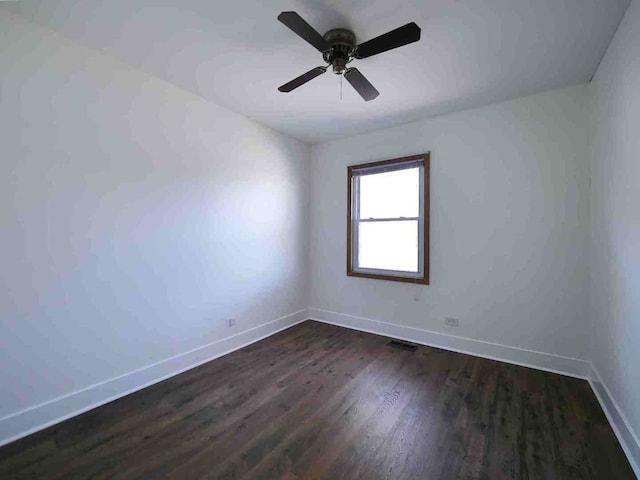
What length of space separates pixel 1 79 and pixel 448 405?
12.4ft

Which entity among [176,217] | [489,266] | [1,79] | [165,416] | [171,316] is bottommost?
[165,416]

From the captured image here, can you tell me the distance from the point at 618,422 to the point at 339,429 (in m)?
1.83

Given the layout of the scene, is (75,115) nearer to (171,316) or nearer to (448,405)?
(171,316)

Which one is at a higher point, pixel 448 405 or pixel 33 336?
pixel 33 336

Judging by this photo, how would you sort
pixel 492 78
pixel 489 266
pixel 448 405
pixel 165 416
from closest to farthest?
pixel 165 416
pixel 448 405
pixel 492 78
pixel 489 266

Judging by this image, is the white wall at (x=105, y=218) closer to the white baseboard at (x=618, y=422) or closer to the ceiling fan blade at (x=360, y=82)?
the ceiling fan blade at (x=360, y=82)

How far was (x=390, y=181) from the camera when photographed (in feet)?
12.0

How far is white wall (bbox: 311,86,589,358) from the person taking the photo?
2.57 m

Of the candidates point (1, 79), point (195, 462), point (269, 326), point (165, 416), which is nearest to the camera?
point (195, 462)

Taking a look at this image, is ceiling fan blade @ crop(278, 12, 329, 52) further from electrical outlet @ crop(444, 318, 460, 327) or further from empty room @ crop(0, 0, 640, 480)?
electrical outlet @ crop(444, 318, 460, 327)

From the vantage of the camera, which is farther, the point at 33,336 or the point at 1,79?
the point at 33,336

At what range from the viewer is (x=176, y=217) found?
8.63 feet

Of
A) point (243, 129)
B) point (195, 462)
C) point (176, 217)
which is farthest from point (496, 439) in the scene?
point (243, 129)

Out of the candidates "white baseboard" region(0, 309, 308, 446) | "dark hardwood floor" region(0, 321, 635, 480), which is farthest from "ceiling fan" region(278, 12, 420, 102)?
"white baseboard" region(0, 309, 308, 446)
